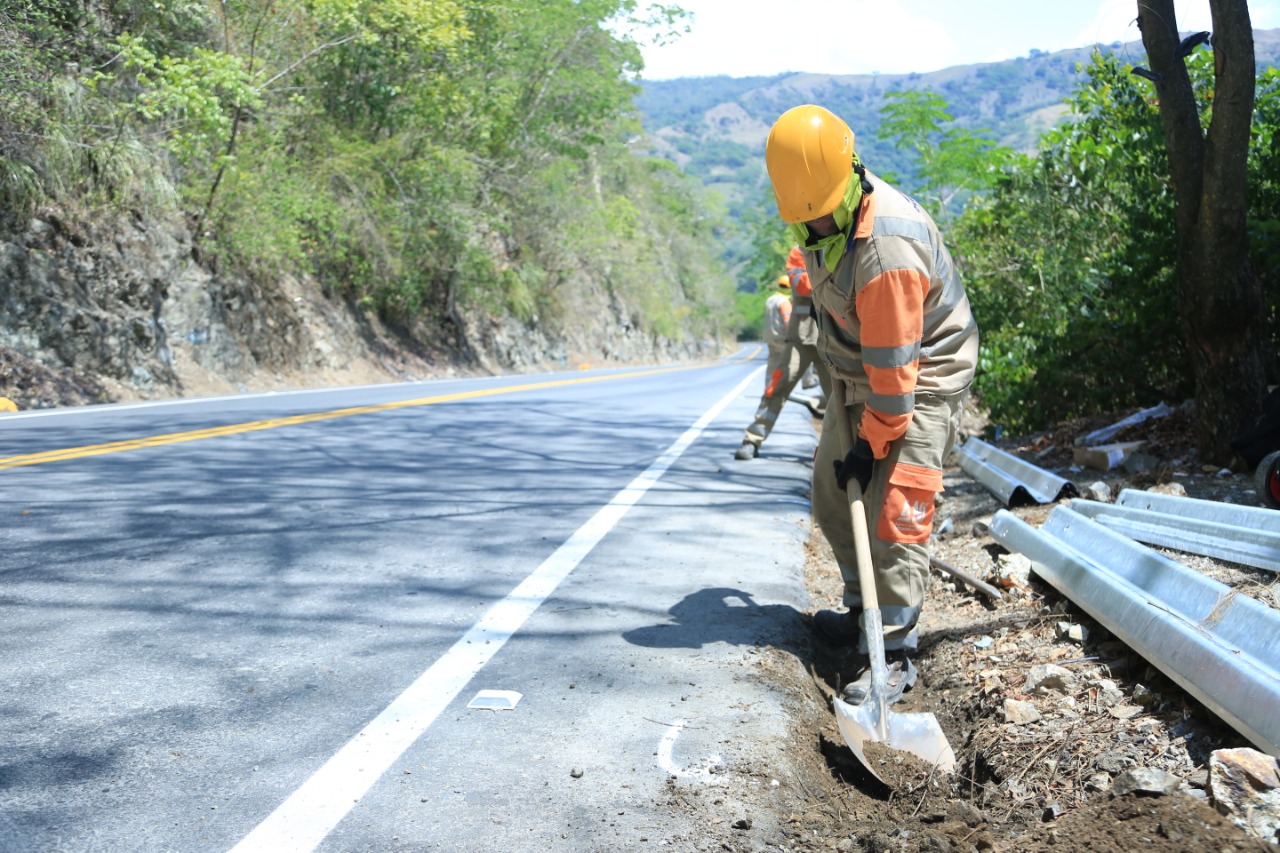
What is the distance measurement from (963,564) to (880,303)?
2525 millimetres

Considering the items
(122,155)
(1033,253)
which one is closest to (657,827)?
→ (1033,253)

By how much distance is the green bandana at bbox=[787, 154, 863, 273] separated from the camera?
12.6 feet

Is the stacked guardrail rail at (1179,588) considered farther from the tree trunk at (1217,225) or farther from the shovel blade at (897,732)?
the tree trunk at (1217,225)

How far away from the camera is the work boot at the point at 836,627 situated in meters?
4.66

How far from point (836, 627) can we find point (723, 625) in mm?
489

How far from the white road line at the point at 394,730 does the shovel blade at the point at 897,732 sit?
1231 mm

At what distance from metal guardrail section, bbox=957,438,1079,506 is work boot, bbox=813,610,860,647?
Answer: 2.33 metres

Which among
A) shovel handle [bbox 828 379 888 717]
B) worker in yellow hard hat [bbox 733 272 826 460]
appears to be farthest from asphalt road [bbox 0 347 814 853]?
worker in yellow hard hat [bbox 733 272 826 460]

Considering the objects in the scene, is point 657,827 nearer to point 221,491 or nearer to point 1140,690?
point 1140,690

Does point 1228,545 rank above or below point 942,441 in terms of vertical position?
below

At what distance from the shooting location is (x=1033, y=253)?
37.8 ft

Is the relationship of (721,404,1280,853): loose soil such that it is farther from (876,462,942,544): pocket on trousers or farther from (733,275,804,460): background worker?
(733,275,804,460): background worker

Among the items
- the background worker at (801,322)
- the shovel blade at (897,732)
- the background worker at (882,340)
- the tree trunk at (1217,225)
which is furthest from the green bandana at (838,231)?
the background worker at (801,322)

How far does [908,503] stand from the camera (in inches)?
161
